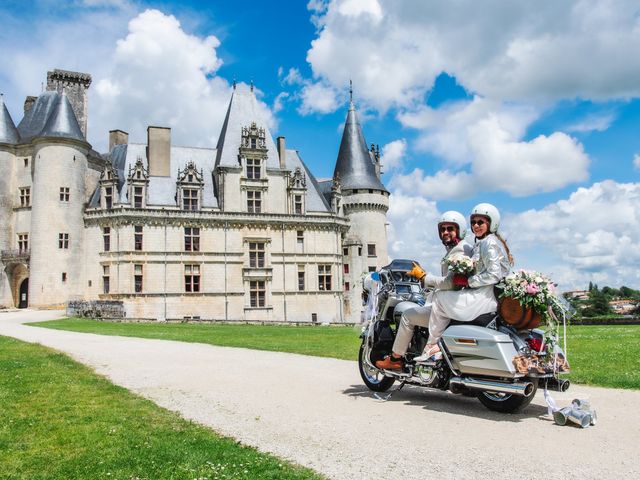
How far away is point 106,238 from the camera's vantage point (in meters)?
40.2

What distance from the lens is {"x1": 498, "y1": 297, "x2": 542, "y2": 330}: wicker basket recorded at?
269 inches

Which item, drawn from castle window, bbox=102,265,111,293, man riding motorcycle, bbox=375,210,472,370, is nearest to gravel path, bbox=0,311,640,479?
man riding motorcycle, bbox=375,210,472,370

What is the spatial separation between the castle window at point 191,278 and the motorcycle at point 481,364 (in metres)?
34.2

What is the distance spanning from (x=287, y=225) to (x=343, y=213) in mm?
6495

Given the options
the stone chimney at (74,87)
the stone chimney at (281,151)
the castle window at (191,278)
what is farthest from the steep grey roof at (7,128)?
the stone chimney at (281,151)

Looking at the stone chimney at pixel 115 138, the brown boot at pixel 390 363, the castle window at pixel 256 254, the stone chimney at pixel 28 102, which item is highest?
the stone chimney at pixel 28 102

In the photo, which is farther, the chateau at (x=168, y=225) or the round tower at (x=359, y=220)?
the round tower at (x=359, y=220)

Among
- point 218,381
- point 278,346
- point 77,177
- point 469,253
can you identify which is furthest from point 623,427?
point 77,177

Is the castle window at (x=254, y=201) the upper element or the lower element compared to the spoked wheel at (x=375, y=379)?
upper

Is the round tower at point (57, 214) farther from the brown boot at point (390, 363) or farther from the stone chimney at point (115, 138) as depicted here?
the brown boot at point (390, 363)

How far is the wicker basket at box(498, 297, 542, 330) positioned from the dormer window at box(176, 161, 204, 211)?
37.1 m

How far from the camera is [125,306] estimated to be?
38.8m

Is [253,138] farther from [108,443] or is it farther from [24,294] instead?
[108,443]

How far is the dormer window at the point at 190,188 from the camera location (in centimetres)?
4203
